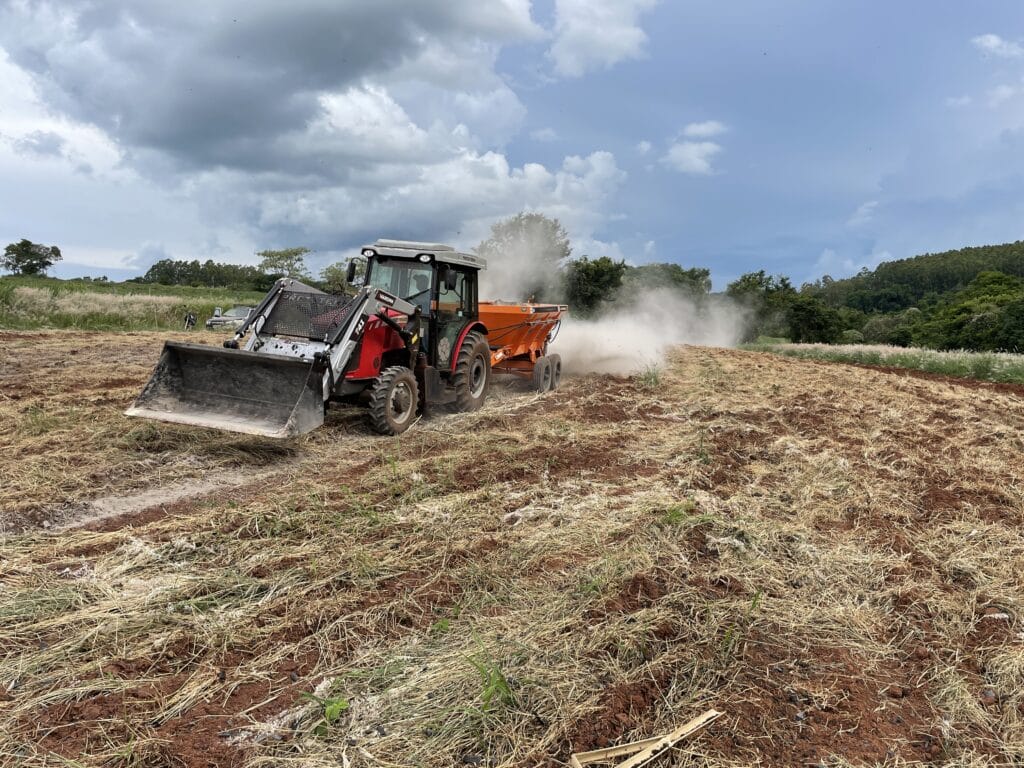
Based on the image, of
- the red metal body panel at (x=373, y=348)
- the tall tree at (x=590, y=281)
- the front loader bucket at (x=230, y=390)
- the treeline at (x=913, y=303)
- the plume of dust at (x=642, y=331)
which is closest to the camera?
the front loader bucket at (x=230, y=390)

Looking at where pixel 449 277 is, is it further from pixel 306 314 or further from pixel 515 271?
pixel 515 271

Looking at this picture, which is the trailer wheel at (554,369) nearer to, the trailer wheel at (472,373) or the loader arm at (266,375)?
the trailer wheel at (472,373)

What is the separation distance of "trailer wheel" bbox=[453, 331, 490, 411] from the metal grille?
1863 mm

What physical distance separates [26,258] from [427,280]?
82.0 m

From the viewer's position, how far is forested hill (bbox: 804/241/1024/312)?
9181 centimetres

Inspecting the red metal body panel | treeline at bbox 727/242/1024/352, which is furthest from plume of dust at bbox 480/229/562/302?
treeline at bbox 727/242/1024/352

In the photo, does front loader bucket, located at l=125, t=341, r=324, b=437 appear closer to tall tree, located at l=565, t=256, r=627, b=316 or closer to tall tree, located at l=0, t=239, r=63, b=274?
tall tree, located at l=565, t=256, r=627, b=316

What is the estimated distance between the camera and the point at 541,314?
36.2 feet

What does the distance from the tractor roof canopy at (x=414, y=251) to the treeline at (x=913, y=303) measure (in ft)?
123

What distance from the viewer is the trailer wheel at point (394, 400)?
714 cm

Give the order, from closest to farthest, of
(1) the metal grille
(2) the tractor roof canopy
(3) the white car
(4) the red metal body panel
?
(4) the red metal body panel < (1) the metal grille < (2) the tractor roof canopy < (3) the white car

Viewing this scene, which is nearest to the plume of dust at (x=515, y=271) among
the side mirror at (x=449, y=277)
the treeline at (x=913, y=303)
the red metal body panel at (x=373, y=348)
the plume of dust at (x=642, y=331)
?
the plume of dust at (x=642, y=331)

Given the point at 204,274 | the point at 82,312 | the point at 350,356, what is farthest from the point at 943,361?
the point at 204,274

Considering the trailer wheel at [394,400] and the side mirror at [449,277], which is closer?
the trailer wheel at [394,400]
